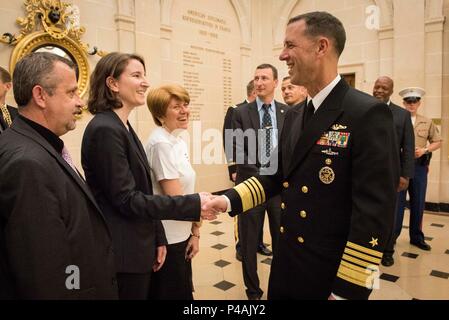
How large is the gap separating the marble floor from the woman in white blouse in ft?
3.67

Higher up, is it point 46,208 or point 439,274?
point 46,208

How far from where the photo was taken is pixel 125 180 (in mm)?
1597

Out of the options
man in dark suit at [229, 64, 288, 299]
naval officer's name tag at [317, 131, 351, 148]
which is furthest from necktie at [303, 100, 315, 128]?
man in dark suit at [229, 64, 288, 299]

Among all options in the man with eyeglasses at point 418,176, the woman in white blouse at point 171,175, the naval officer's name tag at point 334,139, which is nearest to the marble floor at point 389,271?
the man with eyeglasses at point 418,176

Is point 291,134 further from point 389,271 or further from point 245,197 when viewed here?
point 389,271

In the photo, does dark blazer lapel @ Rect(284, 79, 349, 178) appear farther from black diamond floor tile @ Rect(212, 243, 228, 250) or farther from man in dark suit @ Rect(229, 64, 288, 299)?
black diamond floor tile @ Rect(212, 243, 228, 250)

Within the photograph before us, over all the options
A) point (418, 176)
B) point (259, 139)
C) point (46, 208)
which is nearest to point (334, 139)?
point (46, 208)

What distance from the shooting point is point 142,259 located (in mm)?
1663

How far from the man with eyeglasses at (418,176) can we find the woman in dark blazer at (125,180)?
3.40 metres

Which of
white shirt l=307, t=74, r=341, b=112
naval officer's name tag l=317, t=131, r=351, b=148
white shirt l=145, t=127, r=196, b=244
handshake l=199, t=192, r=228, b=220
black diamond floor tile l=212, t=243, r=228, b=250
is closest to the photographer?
naval officer's name tag l=317, t=131, r=351, b=148

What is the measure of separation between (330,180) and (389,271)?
8.96 ft

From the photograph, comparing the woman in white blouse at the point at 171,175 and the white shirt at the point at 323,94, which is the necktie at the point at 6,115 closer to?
the woman in white blouse at the point at 171,175

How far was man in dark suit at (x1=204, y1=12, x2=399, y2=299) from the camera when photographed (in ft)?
4.16
